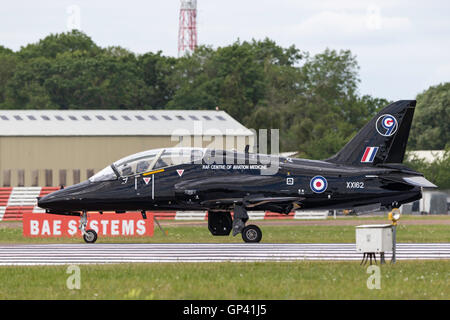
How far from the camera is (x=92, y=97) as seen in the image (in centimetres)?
11269

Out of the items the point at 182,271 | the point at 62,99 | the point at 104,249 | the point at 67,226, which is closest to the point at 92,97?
the point at 62,99

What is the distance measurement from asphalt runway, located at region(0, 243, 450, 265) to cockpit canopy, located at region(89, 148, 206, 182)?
255 centimetres

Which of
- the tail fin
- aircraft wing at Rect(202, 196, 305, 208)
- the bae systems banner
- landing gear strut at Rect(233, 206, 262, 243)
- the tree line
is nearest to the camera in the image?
landing gear strut at Rect(233, 206, 262, 243)

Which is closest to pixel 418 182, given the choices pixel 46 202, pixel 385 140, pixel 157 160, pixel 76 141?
pixel 385 140

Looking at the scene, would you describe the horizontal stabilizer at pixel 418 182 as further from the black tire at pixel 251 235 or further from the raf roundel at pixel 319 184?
the black tire at pixel 251 235

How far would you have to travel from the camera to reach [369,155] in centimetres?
2978

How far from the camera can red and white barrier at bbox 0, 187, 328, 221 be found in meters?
53.7

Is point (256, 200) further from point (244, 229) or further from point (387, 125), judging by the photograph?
point (387, 125)

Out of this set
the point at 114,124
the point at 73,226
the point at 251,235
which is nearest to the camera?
the point at 251,235

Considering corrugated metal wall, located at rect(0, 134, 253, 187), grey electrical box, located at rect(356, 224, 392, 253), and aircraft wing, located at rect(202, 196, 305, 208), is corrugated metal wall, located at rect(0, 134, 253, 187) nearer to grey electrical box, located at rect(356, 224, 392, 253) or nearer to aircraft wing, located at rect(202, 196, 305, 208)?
aircraft wing, located at rect(202, 196, 305, 208)

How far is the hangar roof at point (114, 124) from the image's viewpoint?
245 feet

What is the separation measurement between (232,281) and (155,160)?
40.7ft

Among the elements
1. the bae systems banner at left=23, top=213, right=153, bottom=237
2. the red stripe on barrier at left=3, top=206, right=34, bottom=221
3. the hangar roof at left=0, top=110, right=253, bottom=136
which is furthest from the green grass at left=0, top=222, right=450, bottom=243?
the hangar roof at left=0, top=110, right=253, bottom=136

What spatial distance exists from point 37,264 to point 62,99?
93852mm
